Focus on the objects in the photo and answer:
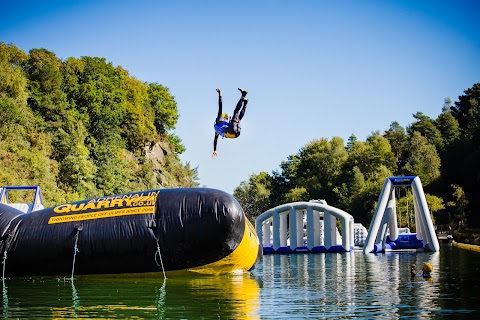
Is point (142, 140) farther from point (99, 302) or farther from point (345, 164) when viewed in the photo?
point (99, 302)

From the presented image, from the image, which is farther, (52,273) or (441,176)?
(441,176)

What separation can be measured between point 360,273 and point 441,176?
49157 millimetres

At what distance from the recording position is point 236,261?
17.0 m

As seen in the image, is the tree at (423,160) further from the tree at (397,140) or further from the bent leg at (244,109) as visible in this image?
the bent leg at (244,109)

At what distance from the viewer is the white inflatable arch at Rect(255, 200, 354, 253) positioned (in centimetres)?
3950

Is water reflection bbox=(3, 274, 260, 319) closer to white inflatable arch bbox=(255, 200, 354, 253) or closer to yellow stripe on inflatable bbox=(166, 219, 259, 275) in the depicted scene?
yellow stripe on inflatable bbox=(166, 219, 259, 275)

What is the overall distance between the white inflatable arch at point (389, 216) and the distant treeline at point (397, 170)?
655 inches

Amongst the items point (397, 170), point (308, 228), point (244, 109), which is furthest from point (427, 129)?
point (244, 109)

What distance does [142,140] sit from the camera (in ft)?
209

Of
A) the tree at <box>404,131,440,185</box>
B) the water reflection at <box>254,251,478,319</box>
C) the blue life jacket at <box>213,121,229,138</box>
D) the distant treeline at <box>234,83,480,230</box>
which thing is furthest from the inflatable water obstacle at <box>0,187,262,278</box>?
the tree at <box>404,131,440,185</box>

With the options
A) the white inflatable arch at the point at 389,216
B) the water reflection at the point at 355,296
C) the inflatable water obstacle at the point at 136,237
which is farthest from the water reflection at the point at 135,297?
the white inflatable arch at the point at 389,216

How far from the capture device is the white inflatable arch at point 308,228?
39.5 meters

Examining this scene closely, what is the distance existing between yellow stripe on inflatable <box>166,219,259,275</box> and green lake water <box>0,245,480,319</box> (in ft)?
0.83

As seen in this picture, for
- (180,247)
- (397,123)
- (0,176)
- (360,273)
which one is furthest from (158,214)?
(397,123)
